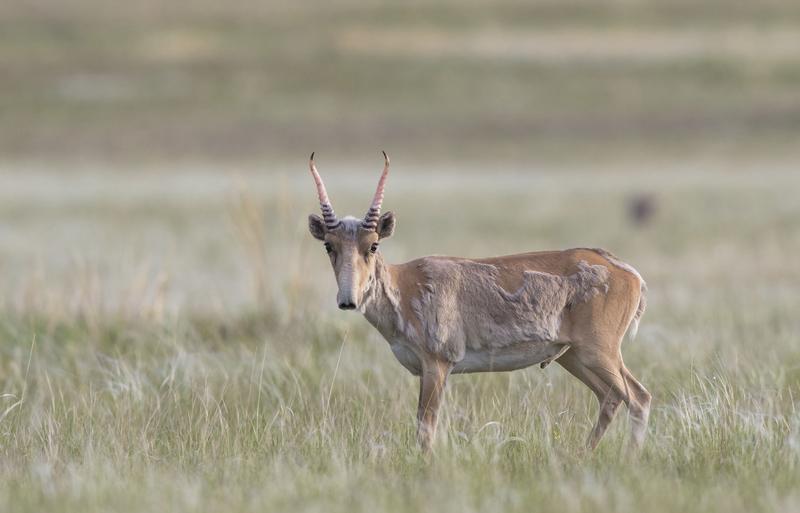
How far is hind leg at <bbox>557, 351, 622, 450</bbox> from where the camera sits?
6.95m

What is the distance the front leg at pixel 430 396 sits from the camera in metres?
6.60

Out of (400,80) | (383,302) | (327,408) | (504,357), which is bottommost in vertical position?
(327,408)

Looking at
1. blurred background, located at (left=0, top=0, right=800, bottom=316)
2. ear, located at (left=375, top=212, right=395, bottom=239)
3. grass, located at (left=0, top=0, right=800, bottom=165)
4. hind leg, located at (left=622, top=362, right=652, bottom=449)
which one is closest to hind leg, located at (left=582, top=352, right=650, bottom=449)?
hind leg, located at (left=622, top=362, right=652, bottom=449)

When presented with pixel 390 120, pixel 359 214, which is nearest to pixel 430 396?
pixel 359 214

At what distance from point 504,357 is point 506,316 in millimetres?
202

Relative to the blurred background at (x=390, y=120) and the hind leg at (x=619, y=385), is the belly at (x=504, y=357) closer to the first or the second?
the hind leg at (x=619, y=385)

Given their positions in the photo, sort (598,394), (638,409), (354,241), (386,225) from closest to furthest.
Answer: (354,241) < (386,225) < (638,409) < (598,394)

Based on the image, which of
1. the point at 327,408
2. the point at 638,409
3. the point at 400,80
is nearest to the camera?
the point at 638,409

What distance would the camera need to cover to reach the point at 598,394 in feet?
23.8

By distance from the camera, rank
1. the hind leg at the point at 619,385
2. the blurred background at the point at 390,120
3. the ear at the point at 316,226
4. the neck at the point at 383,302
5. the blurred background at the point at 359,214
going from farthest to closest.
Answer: the blurred background at the point at 390,120 → the hind leg at the point at 619,385 → the neck at the point at 383,302 → the ear at the point at 316,226 → the blurred background at the point at 359,214

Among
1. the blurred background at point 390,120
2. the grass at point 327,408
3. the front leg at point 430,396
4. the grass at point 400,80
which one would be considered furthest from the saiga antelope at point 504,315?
the grass at point 400,80

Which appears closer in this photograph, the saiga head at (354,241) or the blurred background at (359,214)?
the blurred background at (359,214)

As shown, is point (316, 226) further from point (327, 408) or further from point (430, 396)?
point (327, 408)

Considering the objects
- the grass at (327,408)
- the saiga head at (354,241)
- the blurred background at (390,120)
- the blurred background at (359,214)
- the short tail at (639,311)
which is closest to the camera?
the grass at (327,408)
